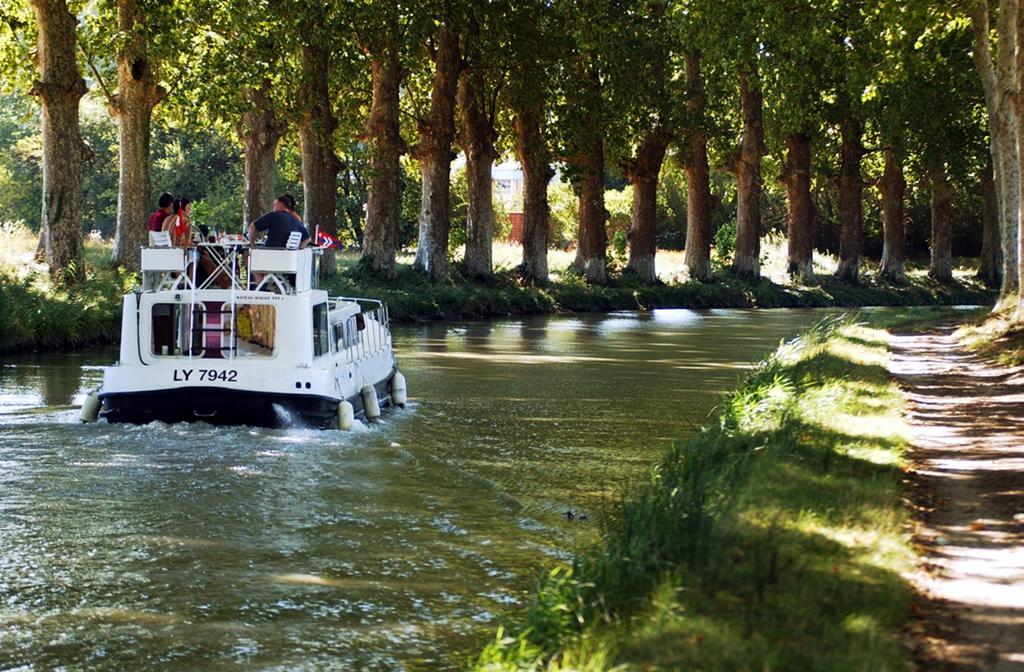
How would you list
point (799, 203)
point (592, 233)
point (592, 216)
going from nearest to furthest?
1. point (592, 233)
2. point (592, 216)
3. point (799, 203)

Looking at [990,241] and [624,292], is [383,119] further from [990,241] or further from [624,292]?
[990,241]

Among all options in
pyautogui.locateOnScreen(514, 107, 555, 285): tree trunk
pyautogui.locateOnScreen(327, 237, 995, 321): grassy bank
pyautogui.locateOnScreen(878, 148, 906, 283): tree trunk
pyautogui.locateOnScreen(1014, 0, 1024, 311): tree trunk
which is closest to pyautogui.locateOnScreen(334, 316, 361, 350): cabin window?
pyautogui.locateOnScreen(1014, 0, 1024, 311): tree trunk

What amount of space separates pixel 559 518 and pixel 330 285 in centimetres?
2618

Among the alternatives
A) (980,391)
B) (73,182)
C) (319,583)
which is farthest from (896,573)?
(73,182)

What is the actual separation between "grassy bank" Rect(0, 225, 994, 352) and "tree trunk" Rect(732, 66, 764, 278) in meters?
1.25

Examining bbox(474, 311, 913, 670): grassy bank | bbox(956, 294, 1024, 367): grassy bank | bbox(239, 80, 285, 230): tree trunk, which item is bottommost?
bbox(474, 311, 913, 670): grassy bank

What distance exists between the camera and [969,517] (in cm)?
1049

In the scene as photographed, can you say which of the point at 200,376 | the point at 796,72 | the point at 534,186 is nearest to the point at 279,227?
the point at 200,376

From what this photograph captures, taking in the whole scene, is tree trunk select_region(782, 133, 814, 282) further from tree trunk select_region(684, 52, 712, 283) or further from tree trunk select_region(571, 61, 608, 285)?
tree trunk select_region(571, 61, 608, 285)

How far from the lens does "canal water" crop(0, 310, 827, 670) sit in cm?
934

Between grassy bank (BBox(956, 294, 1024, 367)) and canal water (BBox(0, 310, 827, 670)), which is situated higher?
grassy bank (BBox(956, 294, 1024, 367))

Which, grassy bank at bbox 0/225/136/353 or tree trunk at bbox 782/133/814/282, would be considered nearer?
grassy bank at bbox 0/225/136/353

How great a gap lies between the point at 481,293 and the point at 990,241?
32.0 metres

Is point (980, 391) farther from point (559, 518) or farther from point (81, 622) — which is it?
point (81, 622)
